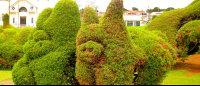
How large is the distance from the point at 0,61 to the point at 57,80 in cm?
779

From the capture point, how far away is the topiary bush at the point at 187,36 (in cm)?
925

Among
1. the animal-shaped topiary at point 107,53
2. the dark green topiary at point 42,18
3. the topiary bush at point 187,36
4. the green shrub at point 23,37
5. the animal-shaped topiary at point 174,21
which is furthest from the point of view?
the green shrub at point 23,37

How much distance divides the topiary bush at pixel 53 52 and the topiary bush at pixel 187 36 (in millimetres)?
6486

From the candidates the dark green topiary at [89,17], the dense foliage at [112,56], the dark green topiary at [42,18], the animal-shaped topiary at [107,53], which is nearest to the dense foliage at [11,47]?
the dark green topiary at [42,18]

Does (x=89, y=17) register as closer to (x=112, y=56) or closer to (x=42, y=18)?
(x=112, y=56)

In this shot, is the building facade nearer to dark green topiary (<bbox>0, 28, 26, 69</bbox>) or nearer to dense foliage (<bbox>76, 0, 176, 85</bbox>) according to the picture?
dark green topiary (<bbox>0, 28, 26, 69</bbox>)

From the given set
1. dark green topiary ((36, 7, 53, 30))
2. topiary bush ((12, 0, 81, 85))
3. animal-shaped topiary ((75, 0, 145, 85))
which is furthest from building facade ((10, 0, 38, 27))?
animal-shaped topiary ((75, 0, 145, 85))

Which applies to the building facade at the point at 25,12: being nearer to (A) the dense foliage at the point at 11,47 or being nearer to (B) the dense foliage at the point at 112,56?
(A) the dense foliage at the point at 11,47

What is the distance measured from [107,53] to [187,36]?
23.5ft

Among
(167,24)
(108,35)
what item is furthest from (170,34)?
(108,35)

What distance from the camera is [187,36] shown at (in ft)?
31.9

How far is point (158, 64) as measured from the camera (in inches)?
189

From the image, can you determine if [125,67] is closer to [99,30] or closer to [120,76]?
[120,76]

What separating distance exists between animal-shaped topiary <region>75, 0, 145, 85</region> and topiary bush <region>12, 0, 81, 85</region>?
2.71ft
